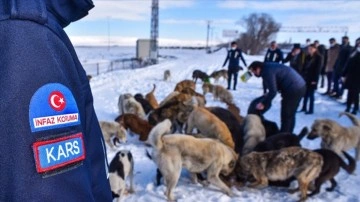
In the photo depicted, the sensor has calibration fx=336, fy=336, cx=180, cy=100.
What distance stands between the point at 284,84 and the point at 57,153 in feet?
22.4

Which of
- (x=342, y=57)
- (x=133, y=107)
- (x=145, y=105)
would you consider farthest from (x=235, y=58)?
(x=133, y=107)

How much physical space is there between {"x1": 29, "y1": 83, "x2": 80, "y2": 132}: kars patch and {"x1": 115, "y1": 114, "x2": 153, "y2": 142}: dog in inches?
283

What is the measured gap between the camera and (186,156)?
5.18 m

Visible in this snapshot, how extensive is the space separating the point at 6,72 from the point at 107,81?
18648 mm

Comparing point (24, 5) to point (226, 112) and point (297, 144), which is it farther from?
point (226, 112)

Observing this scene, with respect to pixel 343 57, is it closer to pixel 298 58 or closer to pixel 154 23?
pixel 298 58

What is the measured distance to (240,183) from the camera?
5.59 m

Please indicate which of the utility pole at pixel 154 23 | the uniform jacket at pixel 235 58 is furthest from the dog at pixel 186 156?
the utility pole at pixel 154 23

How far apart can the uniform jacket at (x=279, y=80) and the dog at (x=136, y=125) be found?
2.90 m

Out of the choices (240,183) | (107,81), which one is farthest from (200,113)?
(107,81)

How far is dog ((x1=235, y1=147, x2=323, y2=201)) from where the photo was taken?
497cm

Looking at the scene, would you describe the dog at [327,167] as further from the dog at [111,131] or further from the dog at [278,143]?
the dog at [111,131]

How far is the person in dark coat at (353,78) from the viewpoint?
9.82 metres

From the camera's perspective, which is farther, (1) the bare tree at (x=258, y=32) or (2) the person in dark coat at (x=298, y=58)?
(1) the bare tree at (x=258, y=32)
